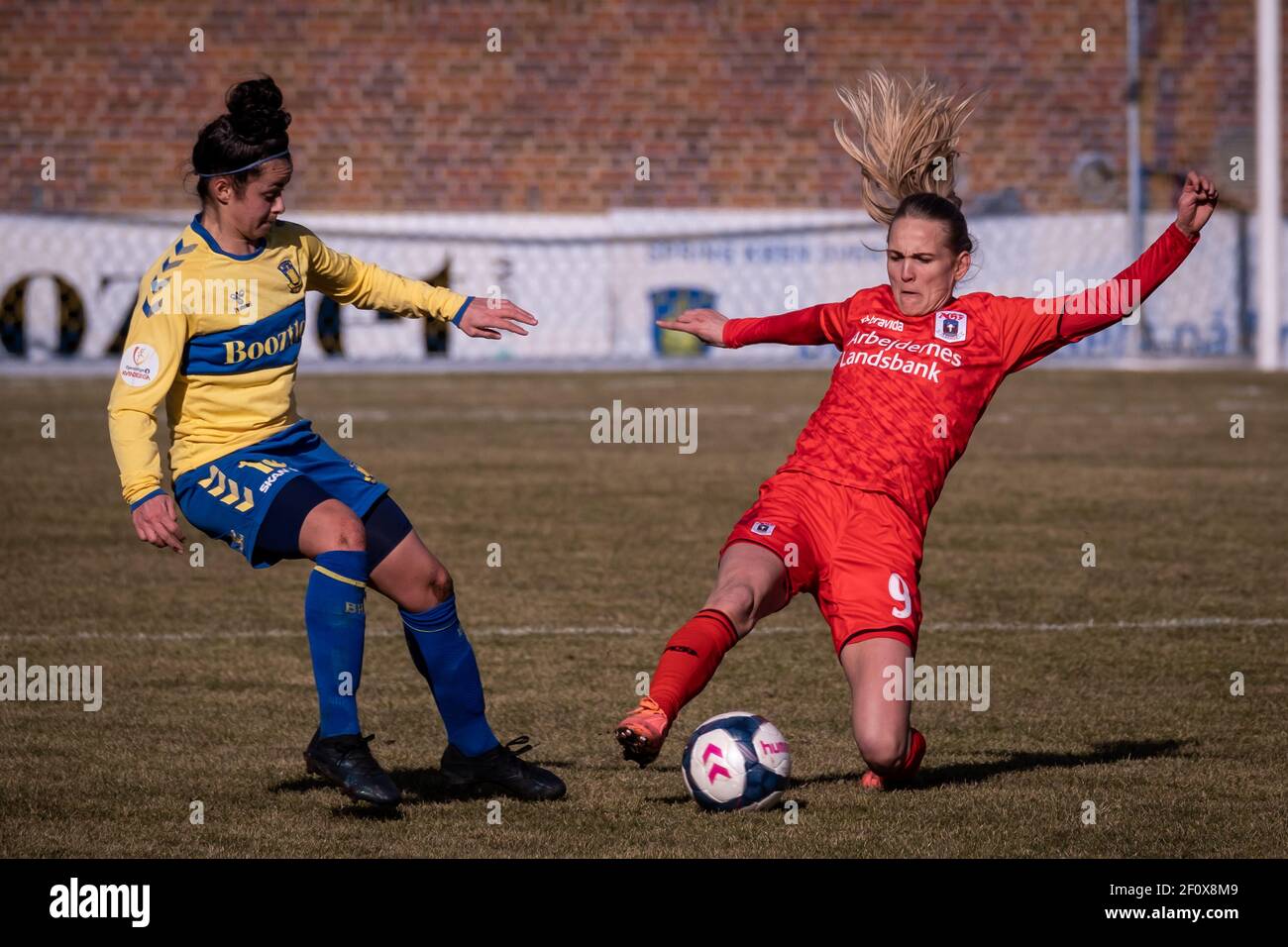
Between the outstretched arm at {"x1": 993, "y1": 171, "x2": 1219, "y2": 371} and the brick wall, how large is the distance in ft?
65.8

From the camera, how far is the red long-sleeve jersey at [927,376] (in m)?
5.23

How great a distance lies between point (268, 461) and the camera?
16.5 feet

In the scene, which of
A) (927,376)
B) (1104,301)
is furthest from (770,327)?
(1104,301)

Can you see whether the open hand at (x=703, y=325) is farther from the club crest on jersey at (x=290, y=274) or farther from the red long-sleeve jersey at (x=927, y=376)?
the club crest on jersey at (x=290, y=274)

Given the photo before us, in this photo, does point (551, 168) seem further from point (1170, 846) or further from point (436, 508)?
point (1170, 846)

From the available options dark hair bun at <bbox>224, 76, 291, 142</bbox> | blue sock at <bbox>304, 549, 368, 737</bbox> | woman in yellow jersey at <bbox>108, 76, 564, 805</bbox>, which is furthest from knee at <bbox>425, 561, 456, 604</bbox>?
dark hair bun at <bbox>224, 76, 291, 142</bbox>

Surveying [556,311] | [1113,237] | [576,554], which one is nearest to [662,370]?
[556,311]

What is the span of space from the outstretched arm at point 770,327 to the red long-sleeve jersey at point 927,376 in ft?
0.38

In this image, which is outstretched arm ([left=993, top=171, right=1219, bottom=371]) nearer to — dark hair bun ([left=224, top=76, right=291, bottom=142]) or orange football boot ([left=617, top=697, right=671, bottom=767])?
orange football boot ([left=617, top=697, right=671, bottom=767])

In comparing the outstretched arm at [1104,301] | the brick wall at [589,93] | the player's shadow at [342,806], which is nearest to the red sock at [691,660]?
the player's shadow at [342,806]

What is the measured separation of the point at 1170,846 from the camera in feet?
14.9

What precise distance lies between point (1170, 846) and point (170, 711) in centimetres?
321

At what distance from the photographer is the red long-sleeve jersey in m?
5.23

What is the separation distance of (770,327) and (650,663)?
1.77 metres
